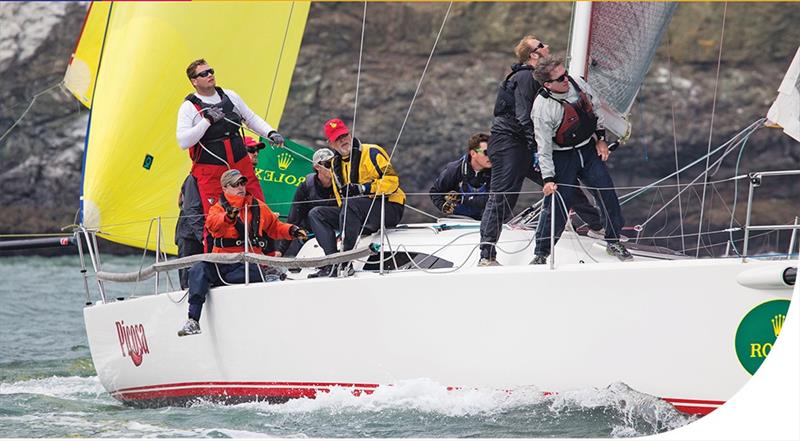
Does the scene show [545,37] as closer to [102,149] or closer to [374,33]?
[374,33]

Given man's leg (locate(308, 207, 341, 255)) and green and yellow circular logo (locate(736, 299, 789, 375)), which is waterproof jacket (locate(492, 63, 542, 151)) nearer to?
man's leg (locate(308, 207, 341, 255))

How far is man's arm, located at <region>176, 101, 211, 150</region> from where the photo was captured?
693 cm

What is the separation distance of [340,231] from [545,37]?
55.2 ft

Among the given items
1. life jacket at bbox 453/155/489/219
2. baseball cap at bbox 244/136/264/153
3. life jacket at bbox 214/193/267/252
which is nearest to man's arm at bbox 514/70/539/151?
life jacket at bbox 453/155/489/219

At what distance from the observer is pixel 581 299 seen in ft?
18.6

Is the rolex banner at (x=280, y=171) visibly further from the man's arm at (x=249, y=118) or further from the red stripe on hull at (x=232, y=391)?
the red stripe on hull at (x=232, y=391)

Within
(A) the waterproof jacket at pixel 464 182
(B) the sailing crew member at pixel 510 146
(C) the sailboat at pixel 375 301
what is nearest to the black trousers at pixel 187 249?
(C) the sailboat at pixel 375 301

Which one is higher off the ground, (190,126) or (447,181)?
(190,126)

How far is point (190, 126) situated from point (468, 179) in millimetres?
1522

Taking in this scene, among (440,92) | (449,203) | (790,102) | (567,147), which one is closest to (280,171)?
(449,203)

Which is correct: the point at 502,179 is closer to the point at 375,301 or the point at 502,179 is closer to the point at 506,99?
the point at 506,99

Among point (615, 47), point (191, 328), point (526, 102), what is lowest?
point (191, 328)

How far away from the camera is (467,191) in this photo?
727 centimetres

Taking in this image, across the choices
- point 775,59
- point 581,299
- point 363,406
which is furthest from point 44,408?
point 775,59
